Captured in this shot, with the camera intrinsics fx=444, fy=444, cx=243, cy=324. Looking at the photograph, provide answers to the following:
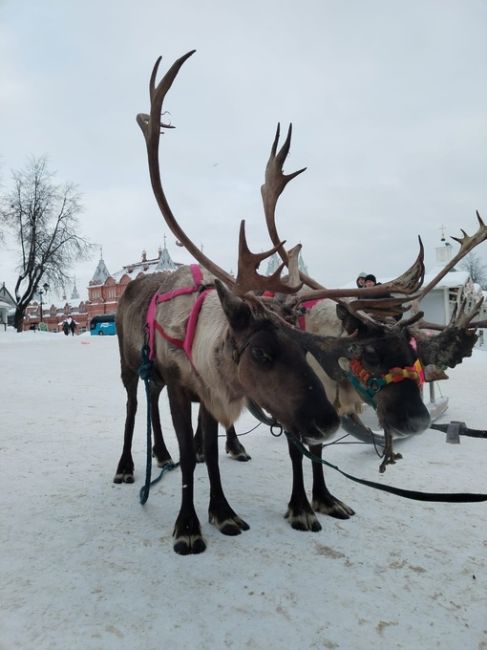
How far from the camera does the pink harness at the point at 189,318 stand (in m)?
2.98

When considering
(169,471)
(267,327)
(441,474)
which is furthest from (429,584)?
(169,471)

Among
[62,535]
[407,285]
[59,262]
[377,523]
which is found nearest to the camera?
[62,535]

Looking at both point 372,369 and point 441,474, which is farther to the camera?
point 441,474

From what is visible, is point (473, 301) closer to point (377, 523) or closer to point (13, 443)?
point (377, 523)

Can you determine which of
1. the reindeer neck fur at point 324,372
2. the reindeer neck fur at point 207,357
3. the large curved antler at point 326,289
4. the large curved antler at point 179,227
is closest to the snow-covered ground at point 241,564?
the reindeer neck fur at point 324,372

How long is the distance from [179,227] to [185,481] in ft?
6.09

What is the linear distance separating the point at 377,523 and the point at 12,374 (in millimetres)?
8644

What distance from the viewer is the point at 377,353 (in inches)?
111

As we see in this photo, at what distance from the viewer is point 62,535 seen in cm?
276

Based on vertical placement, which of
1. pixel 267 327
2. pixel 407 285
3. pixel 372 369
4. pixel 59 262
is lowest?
pixel 372 369

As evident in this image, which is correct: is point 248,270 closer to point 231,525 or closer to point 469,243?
point 231,525

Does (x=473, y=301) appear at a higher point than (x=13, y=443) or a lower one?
higher

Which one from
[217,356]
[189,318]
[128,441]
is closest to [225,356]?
[217,356]

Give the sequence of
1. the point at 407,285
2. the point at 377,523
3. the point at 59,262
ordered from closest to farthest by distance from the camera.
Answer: the point at 377,523 → the point at 407,285 → the point at 59,262
